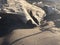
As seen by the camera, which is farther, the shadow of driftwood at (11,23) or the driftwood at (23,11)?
the driftwood at (23,11)

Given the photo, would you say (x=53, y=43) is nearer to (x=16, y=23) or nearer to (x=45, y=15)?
(x=16, y=23)

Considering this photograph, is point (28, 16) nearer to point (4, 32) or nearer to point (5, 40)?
point (4, 32)

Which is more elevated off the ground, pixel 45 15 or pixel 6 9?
pixel 6 9

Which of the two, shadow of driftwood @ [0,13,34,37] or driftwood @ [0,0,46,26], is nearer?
shadow of driftwood @ [0,13,34,37]

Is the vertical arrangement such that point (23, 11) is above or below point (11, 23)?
above

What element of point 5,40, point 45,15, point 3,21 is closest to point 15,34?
point 5,40

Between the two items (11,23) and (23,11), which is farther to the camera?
(23,11)

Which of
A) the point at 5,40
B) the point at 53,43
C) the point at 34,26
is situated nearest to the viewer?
the point at 53,43

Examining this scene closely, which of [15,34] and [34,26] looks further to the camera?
A: [34,26]

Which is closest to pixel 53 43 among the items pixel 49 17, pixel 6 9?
pixel 6 9

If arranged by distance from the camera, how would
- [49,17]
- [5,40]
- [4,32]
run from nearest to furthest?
[5,40]
[4,32]
[49,17]
